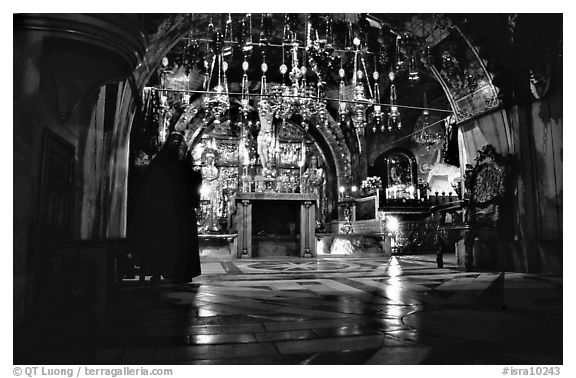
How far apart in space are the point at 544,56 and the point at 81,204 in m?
4.85

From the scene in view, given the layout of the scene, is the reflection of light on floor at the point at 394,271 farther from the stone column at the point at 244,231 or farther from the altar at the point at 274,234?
the stone column at the point at 244,231

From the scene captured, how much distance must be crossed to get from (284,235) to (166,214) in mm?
7765

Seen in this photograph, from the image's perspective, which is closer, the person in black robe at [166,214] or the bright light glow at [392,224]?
the person in black robe at [166,214]

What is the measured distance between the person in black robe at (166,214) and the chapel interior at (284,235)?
254 mm

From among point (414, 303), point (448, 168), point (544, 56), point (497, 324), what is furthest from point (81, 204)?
point (448, 168)

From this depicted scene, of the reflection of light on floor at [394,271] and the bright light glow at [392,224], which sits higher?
the bright light glow at [392,224]

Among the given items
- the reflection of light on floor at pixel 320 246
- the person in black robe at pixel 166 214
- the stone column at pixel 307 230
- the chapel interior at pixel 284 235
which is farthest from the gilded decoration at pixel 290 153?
the person in black robe at pixel 166 214

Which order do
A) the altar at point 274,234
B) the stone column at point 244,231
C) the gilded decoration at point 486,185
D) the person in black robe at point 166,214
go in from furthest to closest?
the altar at point 274,234 < the stone column at point 244,231 < the gilded decoration at point 486,185 < the person in black robe at point 166,214

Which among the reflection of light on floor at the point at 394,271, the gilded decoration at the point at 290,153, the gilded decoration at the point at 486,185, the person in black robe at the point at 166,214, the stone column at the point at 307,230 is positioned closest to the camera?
the person in black robe at the point at 166,214

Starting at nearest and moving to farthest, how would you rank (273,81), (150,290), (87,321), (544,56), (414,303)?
(87,321) < (414,303) < (150,290) < (544,56) < (273,81)

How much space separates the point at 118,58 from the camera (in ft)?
9.32

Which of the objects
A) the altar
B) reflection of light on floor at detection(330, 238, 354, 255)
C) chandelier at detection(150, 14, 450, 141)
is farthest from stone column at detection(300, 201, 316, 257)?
chandelier at detection(150, 14, 450, 141)

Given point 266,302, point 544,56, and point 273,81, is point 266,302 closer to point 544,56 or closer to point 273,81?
point 544,56

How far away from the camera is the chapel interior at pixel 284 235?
2.12 meters
